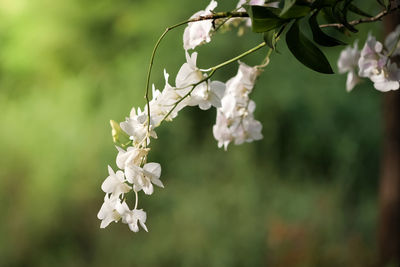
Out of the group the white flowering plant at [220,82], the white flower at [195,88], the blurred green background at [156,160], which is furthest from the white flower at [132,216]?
the blurred green background at [156,160]

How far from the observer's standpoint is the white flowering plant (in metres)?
0.46

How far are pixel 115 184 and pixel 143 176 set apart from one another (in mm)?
38

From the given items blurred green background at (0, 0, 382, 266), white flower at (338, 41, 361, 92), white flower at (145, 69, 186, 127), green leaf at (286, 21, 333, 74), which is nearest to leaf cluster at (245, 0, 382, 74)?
green leaf at (286, 21, 333, 74)

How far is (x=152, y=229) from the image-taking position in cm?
215

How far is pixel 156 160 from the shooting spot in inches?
86.0

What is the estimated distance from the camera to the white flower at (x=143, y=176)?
0.49 meters

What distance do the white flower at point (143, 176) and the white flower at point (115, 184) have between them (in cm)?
2

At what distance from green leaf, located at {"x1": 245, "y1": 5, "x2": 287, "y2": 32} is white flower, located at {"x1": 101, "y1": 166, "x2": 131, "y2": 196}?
0.19 metres

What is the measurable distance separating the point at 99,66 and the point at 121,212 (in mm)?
1761

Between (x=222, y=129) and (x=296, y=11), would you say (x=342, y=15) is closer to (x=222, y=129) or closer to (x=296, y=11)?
(x=296, y=11)

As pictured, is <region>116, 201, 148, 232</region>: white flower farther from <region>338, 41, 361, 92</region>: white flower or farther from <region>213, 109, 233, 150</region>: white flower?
<region>338, 41, 361, 92</region>: white flower

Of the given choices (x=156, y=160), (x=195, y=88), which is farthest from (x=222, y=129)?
(x=156, y=160)

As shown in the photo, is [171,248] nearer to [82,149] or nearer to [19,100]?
[82,149]

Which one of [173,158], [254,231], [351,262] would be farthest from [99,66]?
[351,262]
